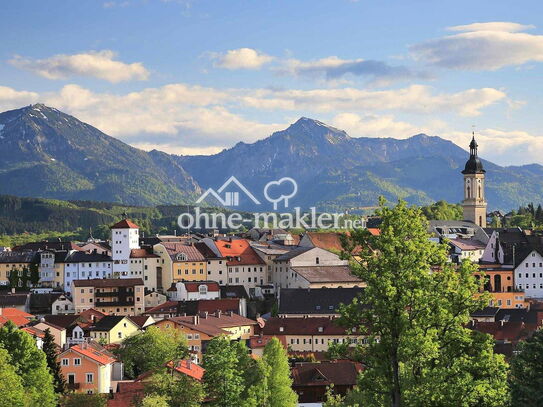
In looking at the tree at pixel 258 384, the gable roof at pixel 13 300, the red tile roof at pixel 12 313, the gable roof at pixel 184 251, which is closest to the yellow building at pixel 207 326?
the red tile roof at pixel 12 313

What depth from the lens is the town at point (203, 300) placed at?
64688 mm

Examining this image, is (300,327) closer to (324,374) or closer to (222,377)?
(324,374)

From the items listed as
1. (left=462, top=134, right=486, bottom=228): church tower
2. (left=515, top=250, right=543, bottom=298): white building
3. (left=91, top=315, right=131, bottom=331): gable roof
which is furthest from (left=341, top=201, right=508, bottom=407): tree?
(left=462, top=134, right=486, bottom=228): church tower

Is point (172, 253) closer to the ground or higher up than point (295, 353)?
higher up

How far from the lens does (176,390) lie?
5234cm

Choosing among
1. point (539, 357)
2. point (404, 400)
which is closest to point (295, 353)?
point (539, 357)

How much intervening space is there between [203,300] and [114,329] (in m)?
13.6

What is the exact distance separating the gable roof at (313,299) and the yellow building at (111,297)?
1473 centimetres

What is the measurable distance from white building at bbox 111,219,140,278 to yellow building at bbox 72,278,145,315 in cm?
901

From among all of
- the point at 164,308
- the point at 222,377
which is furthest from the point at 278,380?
the point at 164,308

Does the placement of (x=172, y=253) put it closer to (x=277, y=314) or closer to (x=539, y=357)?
(x=277, y=314)

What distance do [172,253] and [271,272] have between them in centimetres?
1139

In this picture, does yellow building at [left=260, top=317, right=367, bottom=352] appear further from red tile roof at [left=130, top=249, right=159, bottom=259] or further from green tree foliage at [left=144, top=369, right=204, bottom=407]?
red tile roof at [left=130, top=249, right=159, bottom=259]

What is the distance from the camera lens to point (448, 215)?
176 meters
